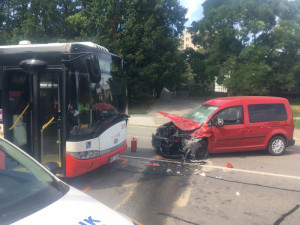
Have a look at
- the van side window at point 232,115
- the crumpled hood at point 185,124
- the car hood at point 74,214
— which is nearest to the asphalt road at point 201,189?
the crumpled hood at point 185,124

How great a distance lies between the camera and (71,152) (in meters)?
5.20

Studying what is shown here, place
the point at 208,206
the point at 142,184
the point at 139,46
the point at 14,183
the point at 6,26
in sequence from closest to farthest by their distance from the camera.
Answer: the point at 14,183, the point at 208,206, the point at 142,184, the point at 139,46, the point at 6,26

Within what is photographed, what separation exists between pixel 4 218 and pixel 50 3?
97.9 ft

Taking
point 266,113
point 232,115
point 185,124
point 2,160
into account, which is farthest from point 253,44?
point 2,160

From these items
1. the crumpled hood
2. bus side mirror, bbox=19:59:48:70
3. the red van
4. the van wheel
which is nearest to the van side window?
the red van

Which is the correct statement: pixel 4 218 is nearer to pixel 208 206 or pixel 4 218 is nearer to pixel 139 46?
pixel 208 206

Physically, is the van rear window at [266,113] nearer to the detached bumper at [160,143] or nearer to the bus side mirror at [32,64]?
the detached bumper at [160,143]

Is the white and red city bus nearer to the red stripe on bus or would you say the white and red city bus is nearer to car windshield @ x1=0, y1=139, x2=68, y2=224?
the red stripe on bus

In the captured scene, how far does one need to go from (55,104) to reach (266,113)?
21.2ft

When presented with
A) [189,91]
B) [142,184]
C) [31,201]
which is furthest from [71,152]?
[189,91]

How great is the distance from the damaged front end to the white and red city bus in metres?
2.54

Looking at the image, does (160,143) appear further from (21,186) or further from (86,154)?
(21,186)

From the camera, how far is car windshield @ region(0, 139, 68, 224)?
221 centimetres

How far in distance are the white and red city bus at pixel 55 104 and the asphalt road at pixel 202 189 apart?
3.01 feet
